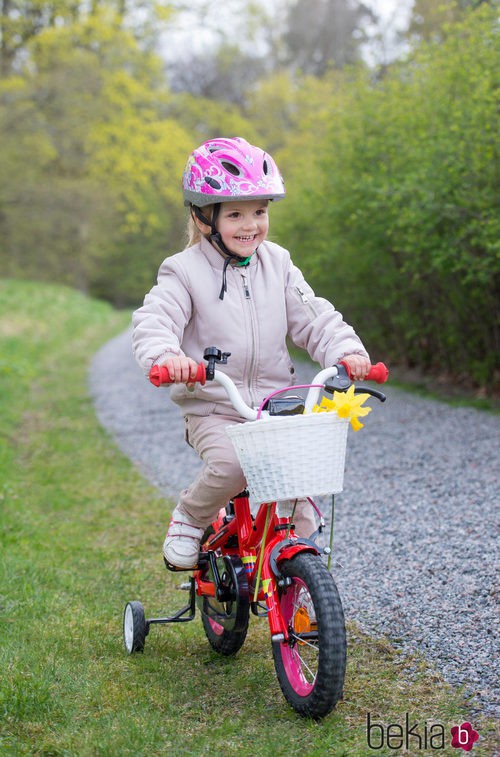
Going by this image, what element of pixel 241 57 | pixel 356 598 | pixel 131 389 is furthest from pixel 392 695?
pixel 241 57

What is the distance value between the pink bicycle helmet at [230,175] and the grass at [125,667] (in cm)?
197

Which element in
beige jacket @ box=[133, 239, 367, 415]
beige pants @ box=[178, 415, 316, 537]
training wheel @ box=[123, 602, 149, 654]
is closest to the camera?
beige pants @ box=[178, 415, 316, 537]

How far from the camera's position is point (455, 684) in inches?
131

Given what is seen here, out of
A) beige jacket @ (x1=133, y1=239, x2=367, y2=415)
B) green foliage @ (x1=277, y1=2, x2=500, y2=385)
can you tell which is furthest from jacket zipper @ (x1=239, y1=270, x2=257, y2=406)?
green foliage @ (x1=277, y1=2, x2=500, y2=385)

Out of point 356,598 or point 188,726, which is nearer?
point 188,726

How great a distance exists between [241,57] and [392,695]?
1460 inches

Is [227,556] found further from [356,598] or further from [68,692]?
[356,598]

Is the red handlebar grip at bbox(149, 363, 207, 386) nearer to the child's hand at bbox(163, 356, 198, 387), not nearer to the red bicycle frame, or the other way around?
the child's hand at bbox(163, 356, 198, 387)

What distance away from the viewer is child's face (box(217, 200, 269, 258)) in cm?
339

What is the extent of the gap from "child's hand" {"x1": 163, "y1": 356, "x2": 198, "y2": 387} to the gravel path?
1625 millimetres

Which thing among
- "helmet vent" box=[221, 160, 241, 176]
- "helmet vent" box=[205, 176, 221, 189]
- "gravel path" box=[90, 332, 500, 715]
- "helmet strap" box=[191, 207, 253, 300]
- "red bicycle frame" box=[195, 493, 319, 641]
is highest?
"helmet vent" box=[221, 160, 241, 176]

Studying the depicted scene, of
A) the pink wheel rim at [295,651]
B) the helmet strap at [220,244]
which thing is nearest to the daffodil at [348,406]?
the pink wheel rim at [295,651]

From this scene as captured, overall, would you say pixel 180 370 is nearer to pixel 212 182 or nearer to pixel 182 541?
pixel 212 182

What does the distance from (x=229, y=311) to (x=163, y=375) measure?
0.56 meters
